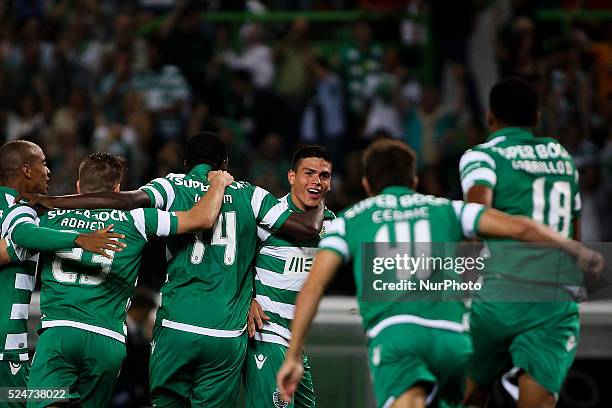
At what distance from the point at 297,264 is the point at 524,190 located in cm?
189

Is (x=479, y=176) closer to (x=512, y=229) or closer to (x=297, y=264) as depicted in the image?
(x=512, y=229)

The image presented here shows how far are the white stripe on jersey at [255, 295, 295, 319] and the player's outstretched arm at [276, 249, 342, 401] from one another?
6.40 feet

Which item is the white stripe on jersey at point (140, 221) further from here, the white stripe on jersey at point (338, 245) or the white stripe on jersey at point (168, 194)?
the white stripe on jersey at point (338, 245)

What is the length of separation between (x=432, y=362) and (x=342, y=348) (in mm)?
3867

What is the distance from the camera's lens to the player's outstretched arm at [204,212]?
6855mm

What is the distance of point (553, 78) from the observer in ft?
42.3

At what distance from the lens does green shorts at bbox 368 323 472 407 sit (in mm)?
5438

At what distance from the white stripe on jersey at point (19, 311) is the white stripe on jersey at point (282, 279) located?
1.65m

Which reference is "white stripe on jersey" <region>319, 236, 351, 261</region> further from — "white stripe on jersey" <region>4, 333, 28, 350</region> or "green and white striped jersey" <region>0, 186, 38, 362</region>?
"white stripe on jersey" <region>4, 333, 28, 350</region>


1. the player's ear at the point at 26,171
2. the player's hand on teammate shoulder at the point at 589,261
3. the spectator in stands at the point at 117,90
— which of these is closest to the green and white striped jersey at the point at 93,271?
the player's ear at the point at 26,171

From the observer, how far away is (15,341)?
7.00 m

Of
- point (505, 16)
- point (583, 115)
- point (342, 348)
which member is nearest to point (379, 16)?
point (505, 16)

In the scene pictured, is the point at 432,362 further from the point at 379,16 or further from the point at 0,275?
the point at 379,16

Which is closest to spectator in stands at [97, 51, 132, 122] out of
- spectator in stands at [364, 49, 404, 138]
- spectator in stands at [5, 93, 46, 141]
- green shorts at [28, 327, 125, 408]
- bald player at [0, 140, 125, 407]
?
spectator in stands at [5, 93, 46, 141]
